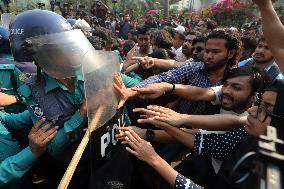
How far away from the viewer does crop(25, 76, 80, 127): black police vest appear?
192 centimetres

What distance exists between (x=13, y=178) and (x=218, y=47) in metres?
2.10

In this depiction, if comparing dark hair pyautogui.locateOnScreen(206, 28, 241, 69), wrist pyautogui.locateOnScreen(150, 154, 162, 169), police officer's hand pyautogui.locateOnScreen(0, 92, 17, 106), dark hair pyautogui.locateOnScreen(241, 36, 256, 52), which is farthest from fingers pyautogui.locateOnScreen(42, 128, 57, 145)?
dark hair pyautogui.locateOnScreen(241, 36, 256, 52)

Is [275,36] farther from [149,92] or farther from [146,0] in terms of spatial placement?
[146,0]

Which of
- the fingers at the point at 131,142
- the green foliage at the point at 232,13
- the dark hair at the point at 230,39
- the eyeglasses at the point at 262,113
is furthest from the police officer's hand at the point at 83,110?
the green foliage at the point at 232,13

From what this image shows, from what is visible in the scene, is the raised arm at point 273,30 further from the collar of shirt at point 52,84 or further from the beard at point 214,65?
the collar of shirt at point 52,84

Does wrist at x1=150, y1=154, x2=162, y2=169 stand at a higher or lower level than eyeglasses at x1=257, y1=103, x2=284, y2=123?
lower

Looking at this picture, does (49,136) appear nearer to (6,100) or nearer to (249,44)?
(6,100)

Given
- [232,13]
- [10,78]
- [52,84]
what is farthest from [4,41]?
[232,13]

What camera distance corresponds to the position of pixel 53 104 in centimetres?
195

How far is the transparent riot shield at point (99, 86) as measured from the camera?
1.51m

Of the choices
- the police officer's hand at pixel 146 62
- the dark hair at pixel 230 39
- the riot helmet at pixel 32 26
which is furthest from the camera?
the police officer's hand at pixel 146 62

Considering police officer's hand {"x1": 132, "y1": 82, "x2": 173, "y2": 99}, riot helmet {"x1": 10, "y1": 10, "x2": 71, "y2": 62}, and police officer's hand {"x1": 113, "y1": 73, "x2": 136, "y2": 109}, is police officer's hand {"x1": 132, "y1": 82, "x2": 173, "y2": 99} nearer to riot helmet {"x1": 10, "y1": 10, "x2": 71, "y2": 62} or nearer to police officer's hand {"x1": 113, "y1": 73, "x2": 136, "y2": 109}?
police officer's hand {"x1": 113, "y1": 73, "x2": 136, "y2": 109}

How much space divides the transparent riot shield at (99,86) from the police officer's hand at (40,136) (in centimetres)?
35

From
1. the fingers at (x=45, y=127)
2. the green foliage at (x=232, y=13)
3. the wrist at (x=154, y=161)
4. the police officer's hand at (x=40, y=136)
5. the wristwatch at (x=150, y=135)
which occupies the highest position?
the fingers at (x=45, y=127)
